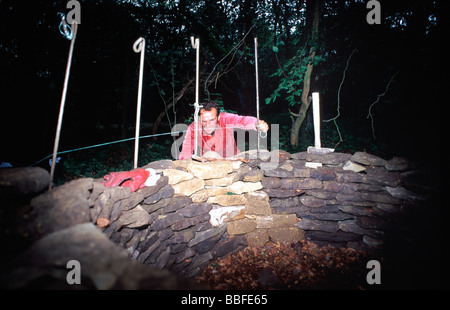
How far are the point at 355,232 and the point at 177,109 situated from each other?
702 centimetres

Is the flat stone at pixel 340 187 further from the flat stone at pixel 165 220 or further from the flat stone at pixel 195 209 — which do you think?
the flat stone at pixel 165 220


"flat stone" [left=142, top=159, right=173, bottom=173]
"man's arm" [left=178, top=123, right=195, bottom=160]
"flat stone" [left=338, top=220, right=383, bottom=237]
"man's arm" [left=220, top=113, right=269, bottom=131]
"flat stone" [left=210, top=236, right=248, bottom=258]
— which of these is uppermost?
"man's arm" [left=220, top=113, right=269, bottom=131]

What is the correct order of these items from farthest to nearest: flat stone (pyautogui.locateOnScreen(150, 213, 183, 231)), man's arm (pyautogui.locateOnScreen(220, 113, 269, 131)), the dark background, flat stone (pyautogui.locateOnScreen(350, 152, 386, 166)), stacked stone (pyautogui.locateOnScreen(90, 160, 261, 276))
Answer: the dark background < man's arm (pyautogui.locateOnScreen(220, 113, 269, 131)) < flat stone (pyautogui.locateOnScreen(350, 152, 386, 166)) < flat stone (pyautogui.locateOnScreen(150, 213, 183, 231)) < stacked stone (pyautogui.locateOnScreen(90, 160, 261, 276))

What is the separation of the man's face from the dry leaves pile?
91.0 inches

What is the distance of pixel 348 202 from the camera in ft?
9.62

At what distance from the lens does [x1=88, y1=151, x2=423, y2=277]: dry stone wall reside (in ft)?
8.17

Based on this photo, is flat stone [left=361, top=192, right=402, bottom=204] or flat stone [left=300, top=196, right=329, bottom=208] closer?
flat stone [left=361, top=192, right=402, bottom=204]

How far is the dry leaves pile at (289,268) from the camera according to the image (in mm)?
2510

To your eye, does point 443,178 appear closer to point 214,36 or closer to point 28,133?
point 214,36

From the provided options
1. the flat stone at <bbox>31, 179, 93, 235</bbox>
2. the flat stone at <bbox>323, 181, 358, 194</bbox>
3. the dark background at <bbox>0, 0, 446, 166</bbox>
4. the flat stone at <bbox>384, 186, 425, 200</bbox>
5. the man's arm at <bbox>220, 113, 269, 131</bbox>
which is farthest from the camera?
the dark background at <bbox>0, 0, 446, 166</bbox>

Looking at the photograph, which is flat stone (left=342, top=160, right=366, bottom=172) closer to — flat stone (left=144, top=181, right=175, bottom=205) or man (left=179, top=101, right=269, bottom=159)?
man (left=179, top=101, right=269, bottom=159)

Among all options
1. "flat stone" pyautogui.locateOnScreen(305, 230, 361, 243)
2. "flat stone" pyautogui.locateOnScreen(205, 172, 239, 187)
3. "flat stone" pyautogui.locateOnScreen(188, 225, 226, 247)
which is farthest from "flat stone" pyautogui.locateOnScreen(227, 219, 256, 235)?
"flat stone" pyautogui.locateOnScreen(305, 230, 361, 243)

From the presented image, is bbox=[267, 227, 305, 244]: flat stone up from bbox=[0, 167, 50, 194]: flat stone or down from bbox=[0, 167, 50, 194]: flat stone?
down

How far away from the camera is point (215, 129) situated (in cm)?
372
